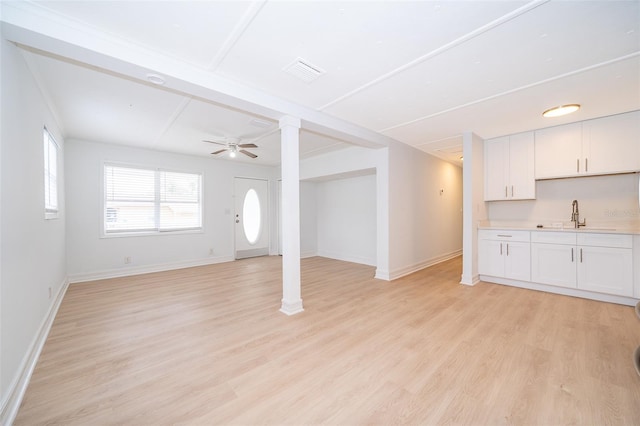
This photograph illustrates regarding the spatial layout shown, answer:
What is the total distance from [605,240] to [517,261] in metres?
1.04

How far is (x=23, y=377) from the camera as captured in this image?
1.83 meters

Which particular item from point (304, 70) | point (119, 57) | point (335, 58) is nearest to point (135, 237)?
point (119, 57)

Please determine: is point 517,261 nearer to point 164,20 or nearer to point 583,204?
point 583,204

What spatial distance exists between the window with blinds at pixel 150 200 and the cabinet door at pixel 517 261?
639cm

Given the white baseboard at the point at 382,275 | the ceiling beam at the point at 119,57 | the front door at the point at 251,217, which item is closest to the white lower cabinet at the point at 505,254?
the white baseboard at the point at 382,275

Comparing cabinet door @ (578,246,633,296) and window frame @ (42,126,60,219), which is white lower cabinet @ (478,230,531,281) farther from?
window frame @ (42,126,60,219)

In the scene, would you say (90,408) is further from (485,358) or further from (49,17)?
(485,358)

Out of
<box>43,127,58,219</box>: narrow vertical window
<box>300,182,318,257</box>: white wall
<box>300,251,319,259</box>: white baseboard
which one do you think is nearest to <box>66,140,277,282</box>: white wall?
<box>43,127,58,219</box>: narrow vertical window

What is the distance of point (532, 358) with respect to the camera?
84.7 inches

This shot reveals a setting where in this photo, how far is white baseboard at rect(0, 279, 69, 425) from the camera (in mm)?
1515

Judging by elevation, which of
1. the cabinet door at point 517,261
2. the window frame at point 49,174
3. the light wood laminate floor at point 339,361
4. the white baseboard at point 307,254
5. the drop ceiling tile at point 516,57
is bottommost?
the light wood laminate floor at point 339,361

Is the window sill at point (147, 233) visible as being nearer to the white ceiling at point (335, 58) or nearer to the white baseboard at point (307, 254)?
the white ceiling at point (335, 58)

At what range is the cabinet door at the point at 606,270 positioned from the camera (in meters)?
3.24

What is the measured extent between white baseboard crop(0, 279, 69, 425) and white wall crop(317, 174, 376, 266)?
533 cm
